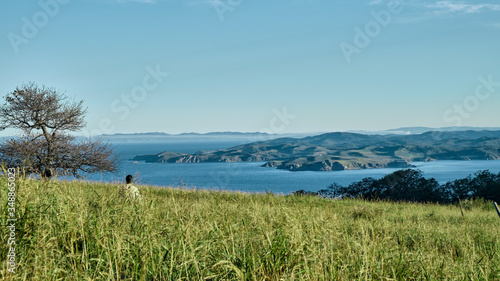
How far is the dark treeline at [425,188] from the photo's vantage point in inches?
2352

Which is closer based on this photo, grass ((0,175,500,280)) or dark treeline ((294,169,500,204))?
grass ((0,175,500,280))

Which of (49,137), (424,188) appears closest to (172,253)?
(49,137)

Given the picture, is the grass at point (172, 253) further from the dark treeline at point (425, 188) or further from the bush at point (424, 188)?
the dark treeline at point (425, 188)

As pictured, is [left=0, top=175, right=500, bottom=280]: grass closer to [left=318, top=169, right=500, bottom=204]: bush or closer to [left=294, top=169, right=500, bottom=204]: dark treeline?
[left=318, top=169, right=500, bottom=204]: bush

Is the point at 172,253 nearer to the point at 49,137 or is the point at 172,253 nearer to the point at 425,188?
the point at 49,137

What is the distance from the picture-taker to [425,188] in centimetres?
6575

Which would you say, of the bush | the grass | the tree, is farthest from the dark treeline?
the grass

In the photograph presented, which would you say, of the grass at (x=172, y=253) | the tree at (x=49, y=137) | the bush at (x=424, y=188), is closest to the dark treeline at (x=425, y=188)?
the bush at (x=424, y=188)

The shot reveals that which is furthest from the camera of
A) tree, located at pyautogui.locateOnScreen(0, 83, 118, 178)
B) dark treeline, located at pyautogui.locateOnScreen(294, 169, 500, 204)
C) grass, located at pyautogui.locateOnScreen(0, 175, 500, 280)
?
dark treeline, located at pyautogui.locateOnScreen(294, 169, 500, 204)

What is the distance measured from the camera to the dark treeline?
Answer: 59750 millimetres

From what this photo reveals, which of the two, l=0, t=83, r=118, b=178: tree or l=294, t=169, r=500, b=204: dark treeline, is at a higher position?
l=0, t=83, r=118, b=178: tree

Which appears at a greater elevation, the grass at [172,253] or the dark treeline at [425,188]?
the grass at [172,253]

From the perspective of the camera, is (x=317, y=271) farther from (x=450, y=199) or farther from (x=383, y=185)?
(x=383, y=185)

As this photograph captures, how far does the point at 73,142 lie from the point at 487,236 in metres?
32.7
